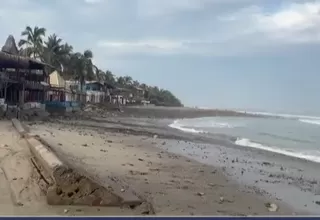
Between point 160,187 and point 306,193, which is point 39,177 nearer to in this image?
point 160,187

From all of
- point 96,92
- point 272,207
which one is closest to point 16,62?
point 272,207

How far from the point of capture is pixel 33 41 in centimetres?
6306

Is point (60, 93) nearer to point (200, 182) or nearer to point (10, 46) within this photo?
point (10, 46)

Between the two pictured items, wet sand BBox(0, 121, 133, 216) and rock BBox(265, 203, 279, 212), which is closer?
wet sand BBox(0, 121, 133, 216)

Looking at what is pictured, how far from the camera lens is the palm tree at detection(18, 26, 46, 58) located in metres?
62.1

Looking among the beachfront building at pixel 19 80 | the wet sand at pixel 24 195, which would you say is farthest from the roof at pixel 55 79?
the wet sand at pixel 24 195

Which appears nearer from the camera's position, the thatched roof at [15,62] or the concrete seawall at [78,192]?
the concrete seawall at [78,192]

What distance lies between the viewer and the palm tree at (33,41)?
6209cm

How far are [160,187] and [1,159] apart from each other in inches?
157

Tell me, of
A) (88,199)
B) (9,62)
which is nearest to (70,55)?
(9,62)

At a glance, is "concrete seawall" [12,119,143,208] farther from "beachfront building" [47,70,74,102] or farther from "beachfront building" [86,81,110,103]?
"beachfront building" [86,81,110,103]

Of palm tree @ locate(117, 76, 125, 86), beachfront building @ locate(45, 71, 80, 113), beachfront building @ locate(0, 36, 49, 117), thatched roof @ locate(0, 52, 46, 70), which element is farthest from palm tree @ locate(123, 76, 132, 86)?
thatched roof @ locate(0, 52, 46, 70)

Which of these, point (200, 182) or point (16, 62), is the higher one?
point (16, 62)

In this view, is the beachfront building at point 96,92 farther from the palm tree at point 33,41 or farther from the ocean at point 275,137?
the ocean at point 275,137
